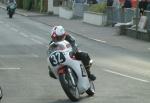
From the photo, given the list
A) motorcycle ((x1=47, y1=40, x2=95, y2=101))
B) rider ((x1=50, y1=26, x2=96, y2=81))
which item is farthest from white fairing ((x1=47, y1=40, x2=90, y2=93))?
rider ((x1=50, y1=26, x2=96, y2=81))

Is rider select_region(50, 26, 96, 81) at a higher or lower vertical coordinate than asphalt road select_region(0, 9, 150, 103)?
higher

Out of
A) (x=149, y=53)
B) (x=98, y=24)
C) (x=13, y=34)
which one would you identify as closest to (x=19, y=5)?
(x=98, y=24)

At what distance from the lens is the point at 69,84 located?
37.4 feet

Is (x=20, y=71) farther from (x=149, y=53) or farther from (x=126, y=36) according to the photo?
(x=126, y=36)

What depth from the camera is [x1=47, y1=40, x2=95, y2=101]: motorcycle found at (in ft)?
37.5

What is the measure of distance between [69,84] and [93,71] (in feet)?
19.7

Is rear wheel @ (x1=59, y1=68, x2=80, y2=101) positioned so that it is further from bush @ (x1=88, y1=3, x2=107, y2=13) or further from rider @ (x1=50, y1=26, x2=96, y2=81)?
bush @ (x1=88, y1=3, x2=107, y2=13)

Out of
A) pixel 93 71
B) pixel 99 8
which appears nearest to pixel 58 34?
pixel 93 71

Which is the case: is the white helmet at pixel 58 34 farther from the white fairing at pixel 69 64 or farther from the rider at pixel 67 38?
the white fairing at pixel 69 64

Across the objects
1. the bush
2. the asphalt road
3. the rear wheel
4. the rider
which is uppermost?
the rider

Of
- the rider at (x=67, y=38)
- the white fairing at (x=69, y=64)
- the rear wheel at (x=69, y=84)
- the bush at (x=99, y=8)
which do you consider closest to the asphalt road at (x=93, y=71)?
the rear wheel at (x=69, y=84)

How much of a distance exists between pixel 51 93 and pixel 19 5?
215ft

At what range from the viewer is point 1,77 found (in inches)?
617

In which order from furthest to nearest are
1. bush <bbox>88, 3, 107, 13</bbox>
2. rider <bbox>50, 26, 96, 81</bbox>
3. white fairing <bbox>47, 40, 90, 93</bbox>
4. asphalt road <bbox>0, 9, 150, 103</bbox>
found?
bush <bbox>88, 3, 107, 13</bbox> < asphalt road <bbox>0, 9, 150, 103</bbox> < rider <bbox>50, 26, 96, 81</bbox> < white fairing <bbox>47, 40, 90, 93</bbox>
